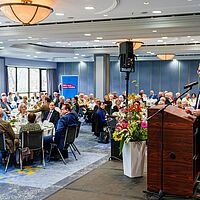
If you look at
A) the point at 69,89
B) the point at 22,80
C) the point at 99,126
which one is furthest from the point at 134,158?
the point at 22,80

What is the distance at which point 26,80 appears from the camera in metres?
20.5

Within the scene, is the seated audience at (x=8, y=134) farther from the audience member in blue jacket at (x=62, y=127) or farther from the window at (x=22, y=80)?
the window at (x=22, y=80)

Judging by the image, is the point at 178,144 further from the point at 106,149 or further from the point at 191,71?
the point at 191,71

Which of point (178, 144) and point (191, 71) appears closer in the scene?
point (178, 144)

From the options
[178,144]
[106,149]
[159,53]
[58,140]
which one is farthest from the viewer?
[159,53]

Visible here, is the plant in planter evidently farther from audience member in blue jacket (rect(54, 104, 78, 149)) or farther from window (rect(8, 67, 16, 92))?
window (rect(8, 67, 16, 92))

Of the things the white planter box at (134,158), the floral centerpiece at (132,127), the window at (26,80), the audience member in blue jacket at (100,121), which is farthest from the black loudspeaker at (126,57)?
the window at (26,80)

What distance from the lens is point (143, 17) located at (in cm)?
857

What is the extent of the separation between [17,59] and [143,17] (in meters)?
12.2

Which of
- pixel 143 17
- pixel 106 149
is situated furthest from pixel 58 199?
pixel 143 17

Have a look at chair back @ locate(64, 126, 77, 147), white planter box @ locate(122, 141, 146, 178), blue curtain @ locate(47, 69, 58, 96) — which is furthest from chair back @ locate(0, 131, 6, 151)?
blue curtain @ locate(47, 69, 58, 96)

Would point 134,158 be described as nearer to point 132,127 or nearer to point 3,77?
point 132,127

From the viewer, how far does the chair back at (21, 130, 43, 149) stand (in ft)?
21.4

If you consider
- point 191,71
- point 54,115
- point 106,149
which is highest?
point 191,71
